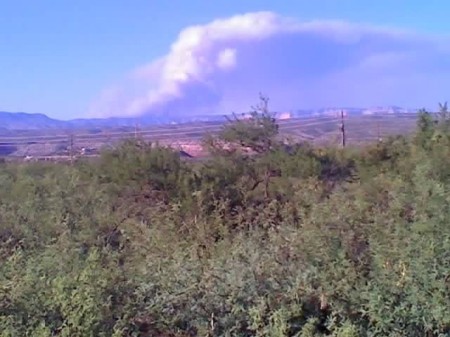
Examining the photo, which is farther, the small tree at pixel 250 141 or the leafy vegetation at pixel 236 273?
the small tree at pixel 250 141

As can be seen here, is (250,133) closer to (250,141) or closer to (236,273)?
(250,141)

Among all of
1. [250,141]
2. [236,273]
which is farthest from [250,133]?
[236,273]

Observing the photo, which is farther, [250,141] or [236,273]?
[250,141]

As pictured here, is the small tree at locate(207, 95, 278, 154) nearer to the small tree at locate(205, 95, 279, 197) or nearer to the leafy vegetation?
the small tree at locate(205, 95, 279, 197)

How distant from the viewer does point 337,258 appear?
9875 mm

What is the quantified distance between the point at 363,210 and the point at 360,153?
41.1 feet

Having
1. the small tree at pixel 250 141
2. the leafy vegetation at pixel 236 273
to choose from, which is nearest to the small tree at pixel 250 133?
the small tree at pixel 250 141

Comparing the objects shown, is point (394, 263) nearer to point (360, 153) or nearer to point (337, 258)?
point (337, 258)

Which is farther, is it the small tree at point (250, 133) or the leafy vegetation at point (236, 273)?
the small tree at point (250, 133)

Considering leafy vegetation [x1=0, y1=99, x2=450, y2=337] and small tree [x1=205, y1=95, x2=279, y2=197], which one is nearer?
leafy vegetation [x1=0, y1=99, x2=450, y2=337]

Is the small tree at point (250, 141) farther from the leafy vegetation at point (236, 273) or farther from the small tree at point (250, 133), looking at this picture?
the leafy vegetation at point (236, 273)

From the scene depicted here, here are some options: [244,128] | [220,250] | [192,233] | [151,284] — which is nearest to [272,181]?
[244,128]

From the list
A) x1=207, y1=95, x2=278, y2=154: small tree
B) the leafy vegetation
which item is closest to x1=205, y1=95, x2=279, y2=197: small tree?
x1=207, y1=95, x2=278, y2=154: small tree

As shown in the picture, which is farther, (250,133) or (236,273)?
(250,133)
